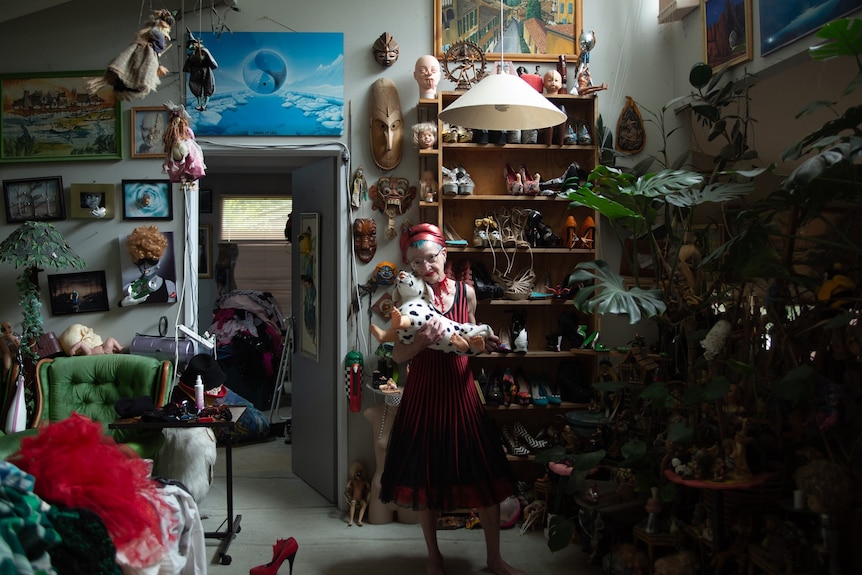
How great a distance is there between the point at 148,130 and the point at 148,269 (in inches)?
33.3

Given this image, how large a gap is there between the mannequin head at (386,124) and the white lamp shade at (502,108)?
1158 mm

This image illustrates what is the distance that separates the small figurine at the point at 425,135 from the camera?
438cm

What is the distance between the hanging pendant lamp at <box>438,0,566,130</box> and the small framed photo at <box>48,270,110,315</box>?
2482 mm

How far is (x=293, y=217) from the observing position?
544 cm

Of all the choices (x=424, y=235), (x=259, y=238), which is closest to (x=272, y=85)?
(x=424, y=235)

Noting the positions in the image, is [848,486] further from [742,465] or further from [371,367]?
[371,367]

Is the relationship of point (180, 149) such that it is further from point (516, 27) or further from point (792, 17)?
point (792, 17)

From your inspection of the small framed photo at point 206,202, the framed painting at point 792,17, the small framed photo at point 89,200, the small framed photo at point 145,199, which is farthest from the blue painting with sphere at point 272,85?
the small framed photo at point 206,202

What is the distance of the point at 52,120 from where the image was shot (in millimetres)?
4480

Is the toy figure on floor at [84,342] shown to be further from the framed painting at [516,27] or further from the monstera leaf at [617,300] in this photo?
the monstera leaf at [617,300]

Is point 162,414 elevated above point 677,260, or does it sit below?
→ below

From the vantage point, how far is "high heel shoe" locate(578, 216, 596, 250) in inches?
176

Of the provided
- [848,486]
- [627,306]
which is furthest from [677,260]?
[848,486]

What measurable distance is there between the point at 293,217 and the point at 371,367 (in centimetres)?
144
